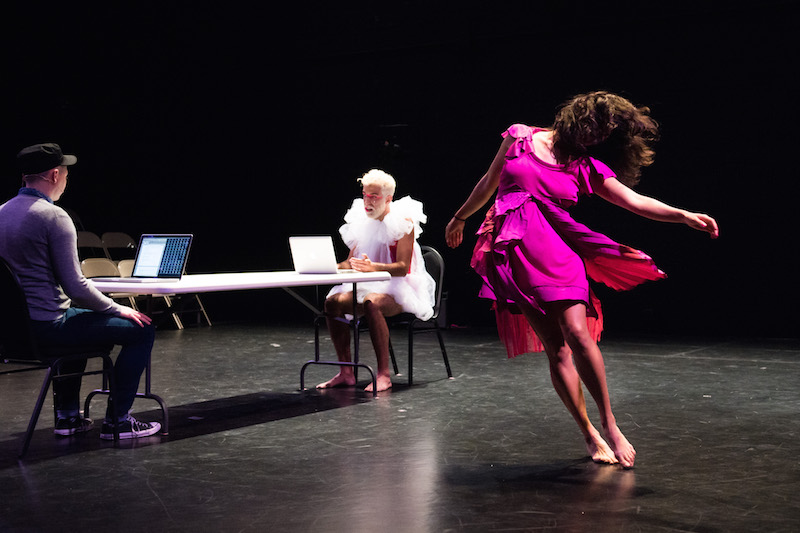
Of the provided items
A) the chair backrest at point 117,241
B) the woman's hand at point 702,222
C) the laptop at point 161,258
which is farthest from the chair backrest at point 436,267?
the chair backrest at point 117,241

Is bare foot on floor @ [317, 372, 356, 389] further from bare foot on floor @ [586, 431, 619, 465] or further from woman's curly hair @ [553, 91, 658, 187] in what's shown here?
woman's curly hair @ [553, 91, 658, 187]

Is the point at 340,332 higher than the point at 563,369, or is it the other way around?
the point at 563,369

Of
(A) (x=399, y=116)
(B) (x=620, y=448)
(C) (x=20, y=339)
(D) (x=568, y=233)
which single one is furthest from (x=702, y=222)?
(A) (x=399, y=116)

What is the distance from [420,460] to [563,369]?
65 cm

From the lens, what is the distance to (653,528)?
8.04ft

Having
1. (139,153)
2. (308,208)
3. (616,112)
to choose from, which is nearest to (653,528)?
(616,112)

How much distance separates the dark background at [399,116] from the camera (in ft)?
24.8

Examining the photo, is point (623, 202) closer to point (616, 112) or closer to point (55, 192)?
point (616, 112)

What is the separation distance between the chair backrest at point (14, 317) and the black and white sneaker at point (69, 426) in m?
0.54

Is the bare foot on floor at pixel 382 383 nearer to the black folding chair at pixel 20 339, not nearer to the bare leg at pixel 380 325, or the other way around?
the bare leg at pixel 380 325

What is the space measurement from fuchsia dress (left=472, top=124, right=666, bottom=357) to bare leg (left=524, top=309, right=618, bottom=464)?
0.07 meters

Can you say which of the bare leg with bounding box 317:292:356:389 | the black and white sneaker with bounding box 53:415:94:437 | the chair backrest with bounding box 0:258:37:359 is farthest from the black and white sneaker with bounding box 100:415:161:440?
the bare leg with bounding box 317:292:356:389

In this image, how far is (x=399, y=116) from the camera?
29.8ft

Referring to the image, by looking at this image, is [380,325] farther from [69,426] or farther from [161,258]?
[69,426]
